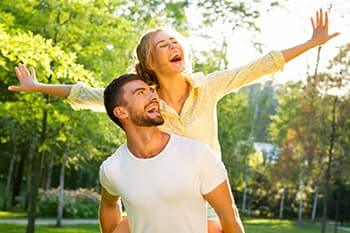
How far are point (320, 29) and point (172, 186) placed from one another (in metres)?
1.01

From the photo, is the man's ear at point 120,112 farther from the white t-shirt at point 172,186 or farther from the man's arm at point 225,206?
the man's arm at point 225,206

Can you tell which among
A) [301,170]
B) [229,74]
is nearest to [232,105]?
[301,170]

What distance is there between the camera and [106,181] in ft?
7.45

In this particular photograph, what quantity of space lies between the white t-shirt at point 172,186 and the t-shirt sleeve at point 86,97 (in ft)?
2.63

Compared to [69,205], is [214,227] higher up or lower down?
higher up

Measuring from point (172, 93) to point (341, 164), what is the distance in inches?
884

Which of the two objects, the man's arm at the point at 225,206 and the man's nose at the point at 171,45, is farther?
the man's nose at the point at 171,45

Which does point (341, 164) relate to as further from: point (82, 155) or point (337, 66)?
point (82, 155)

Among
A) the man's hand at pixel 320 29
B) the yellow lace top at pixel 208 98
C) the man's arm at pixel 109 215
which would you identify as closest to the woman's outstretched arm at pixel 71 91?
the yellow lace top at pixel 208 98

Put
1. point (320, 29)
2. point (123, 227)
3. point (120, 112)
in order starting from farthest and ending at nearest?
point (320, 29) → point (123, 227) → point (120, 112)

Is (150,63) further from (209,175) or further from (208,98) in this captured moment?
(209,175)

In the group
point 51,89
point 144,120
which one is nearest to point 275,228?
point 51,89

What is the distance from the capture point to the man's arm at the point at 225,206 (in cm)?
210

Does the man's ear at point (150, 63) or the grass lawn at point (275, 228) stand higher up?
the man's ear at point (150, 63)
